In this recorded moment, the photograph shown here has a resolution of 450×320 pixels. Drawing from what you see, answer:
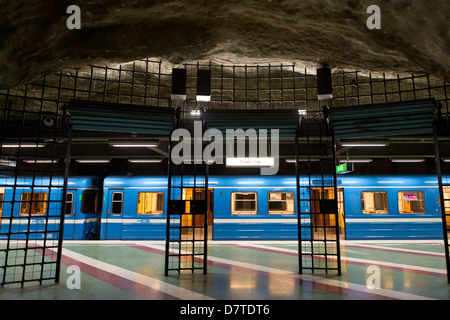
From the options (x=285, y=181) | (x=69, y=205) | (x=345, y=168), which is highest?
(x=345, y=168)

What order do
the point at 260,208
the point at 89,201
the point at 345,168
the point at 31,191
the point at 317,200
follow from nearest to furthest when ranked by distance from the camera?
the point at 31,191
the point at 317,200
the point at 345,168
the point at 260,208
the point at 89,201

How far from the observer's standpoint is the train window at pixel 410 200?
10.4 metres

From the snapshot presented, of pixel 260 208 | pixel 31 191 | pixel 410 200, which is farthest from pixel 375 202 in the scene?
pixel 31 191

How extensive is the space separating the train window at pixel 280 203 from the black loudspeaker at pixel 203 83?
18.0 feet

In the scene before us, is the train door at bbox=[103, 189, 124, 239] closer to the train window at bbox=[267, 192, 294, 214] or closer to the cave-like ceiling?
the train window at bbox=[267, 192, 294, 214]

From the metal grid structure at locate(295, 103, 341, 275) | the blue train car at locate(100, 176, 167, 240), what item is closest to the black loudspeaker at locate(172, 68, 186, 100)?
the metal grid structure at locate(295, 103, 341, 275)

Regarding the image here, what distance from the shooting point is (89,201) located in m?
11.0

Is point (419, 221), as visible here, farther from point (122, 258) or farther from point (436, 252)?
point (122, 258)

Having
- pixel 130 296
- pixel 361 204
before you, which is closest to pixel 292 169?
pixel 361 204

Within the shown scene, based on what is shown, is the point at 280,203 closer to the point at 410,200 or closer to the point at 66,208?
the point at 410,200

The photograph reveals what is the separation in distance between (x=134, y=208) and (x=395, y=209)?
30.8 ft

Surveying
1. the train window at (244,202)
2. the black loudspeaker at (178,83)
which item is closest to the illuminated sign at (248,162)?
the train window at (244,202)

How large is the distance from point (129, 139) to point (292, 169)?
387 inches
